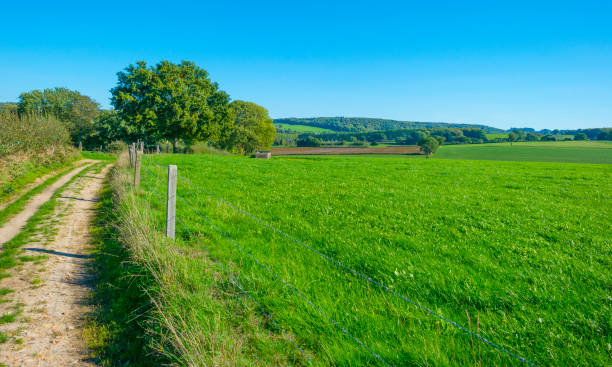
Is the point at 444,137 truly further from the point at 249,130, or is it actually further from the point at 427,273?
the point at 427,273

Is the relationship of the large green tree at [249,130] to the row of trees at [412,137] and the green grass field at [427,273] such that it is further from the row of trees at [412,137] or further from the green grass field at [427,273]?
the green grass field at [427,273]

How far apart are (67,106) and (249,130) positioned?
43263mm

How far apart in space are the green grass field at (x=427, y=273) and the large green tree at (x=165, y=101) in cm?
3555

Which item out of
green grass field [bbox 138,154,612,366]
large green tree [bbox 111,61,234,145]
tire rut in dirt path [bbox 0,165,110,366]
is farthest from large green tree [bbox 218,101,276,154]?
tire rut in dirt path [bbox 0,165,110,366]

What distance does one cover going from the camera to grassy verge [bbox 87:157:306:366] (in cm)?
346

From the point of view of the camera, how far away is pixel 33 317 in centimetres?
479

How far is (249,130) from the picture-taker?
8562cm

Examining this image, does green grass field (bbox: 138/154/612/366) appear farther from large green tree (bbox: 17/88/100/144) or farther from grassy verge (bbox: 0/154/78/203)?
large green tree (bbox: 17/88/100/144)

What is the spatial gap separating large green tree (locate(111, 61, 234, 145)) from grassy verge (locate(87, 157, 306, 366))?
41201 mm

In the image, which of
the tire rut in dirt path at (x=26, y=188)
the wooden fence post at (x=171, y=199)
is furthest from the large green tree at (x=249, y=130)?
the wooden fence post at (x=171, y=199)

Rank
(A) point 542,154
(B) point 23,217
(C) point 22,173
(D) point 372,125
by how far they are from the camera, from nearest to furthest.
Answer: (B) point 23,217, (C) point 22,173, (A) point 542,154, (D) point 372,125

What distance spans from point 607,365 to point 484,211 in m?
8.68

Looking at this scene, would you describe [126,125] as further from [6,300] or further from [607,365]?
[607,365]

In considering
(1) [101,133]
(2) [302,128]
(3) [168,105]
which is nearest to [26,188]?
(3) [168,105]
